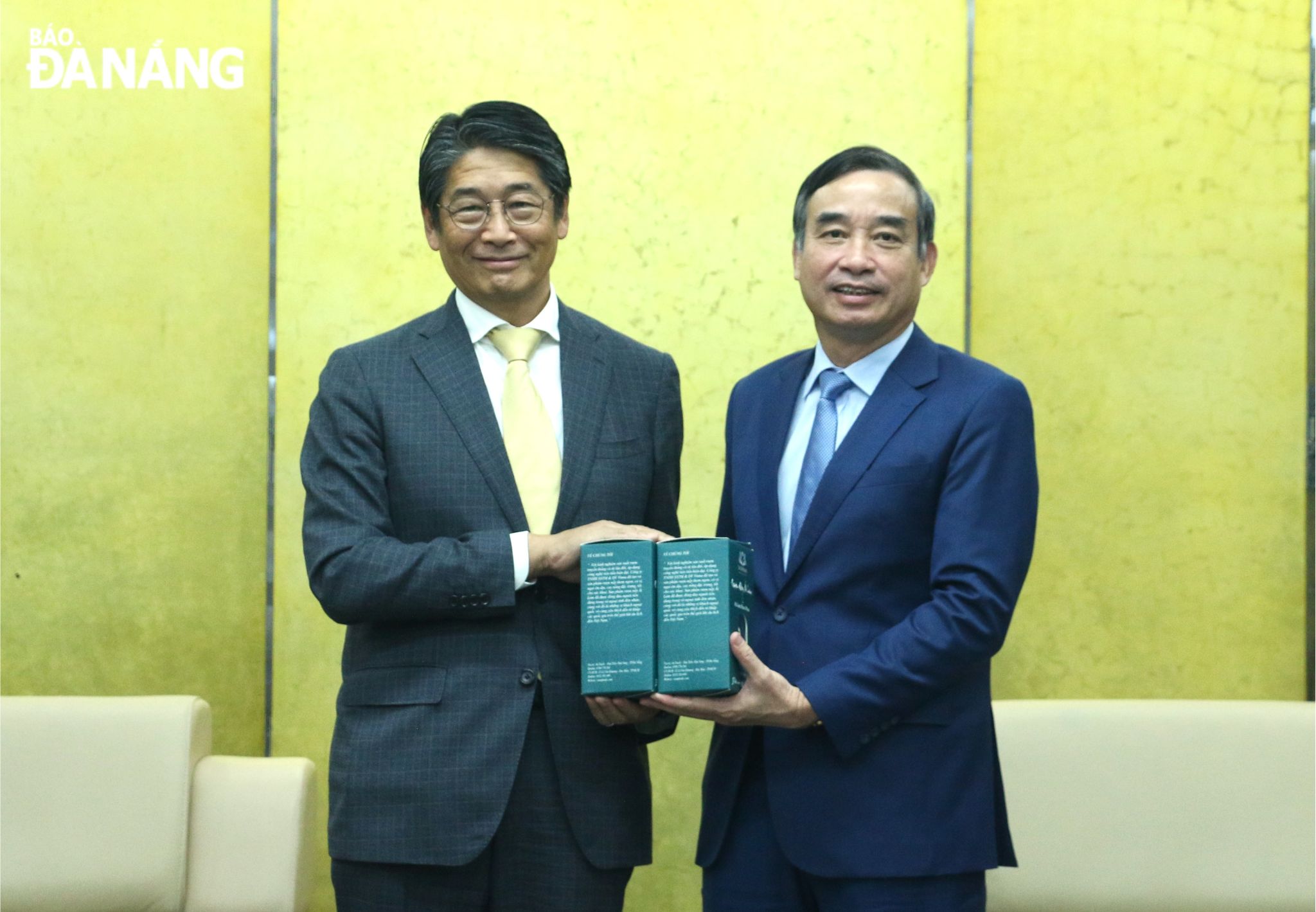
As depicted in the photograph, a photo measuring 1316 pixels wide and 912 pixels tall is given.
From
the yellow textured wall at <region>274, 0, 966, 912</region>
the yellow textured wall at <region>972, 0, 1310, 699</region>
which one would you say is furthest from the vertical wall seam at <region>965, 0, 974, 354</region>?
the yellow textured wall at <region>972, 0, 1310, 699</region>

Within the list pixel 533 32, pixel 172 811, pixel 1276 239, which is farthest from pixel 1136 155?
pixel 172 811

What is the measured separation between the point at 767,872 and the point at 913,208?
3.57 ft

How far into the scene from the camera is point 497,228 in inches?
90.3

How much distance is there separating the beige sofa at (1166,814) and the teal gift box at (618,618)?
133cm

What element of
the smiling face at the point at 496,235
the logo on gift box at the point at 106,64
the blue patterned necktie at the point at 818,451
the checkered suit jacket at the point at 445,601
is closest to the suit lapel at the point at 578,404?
the checkered suit jacket at the point at 445,601

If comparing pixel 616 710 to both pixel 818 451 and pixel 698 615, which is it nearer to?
pixel 698 615

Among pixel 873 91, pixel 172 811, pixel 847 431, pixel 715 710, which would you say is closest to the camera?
pixel 715 710

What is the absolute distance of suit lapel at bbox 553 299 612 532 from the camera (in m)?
2.24

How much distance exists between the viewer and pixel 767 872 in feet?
6.98

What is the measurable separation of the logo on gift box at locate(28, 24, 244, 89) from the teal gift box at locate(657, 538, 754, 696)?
96.4 inches

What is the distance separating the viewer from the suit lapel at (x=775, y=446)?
86.5 inches

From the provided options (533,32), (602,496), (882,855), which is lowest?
(882,855)

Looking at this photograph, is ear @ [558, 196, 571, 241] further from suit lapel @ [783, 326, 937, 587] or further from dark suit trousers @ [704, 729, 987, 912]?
dark suit trousers @ [704, 729, 987, 912]

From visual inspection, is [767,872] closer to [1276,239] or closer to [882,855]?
[882,855]
